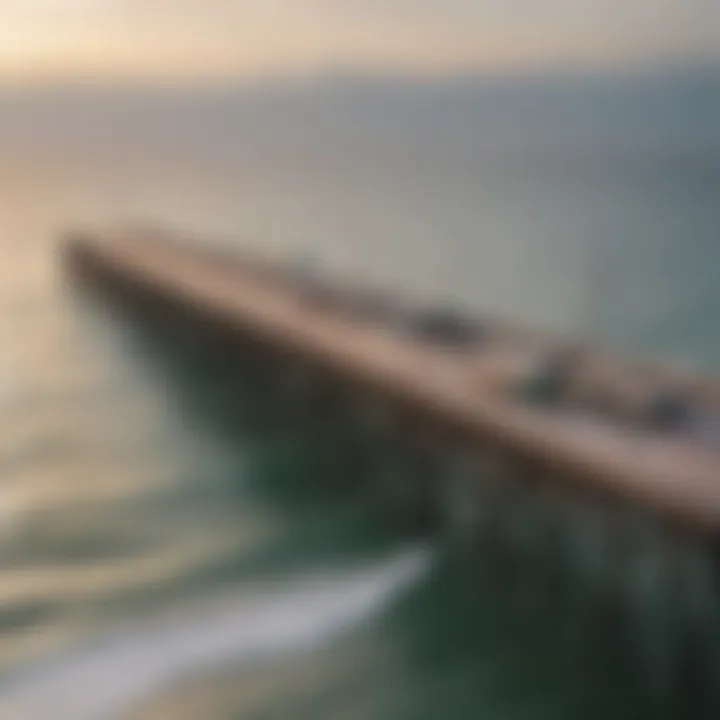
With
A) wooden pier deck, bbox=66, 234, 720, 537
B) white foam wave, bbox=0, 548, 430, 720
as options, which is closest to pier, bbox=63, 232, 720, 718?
wooden pier deck, bbox=66, 234, 720, 537

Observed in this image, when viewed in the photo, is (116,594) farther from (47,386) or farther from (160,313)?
(160,313)

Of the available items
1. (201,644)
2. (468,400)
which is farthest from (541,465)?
(201,644)

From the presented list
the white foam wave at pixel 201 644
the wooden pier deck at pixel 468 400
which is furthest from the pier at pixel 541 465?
the white foam wave at pixel 201 644

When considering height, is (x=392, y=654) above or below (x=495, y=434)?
below

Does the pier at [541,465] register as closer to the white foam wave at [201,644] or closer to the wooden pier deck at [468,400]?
the wooden pier deck at [468,400]

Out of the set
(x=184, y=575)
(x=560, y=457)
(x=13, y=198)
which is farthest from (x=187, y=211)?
(x=560, y=457)

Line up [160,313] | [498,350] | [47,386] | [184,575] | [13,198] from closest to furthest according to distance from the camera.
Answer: [184,575] < [498,350] < [47,386] < [160,313] < [13,198]
